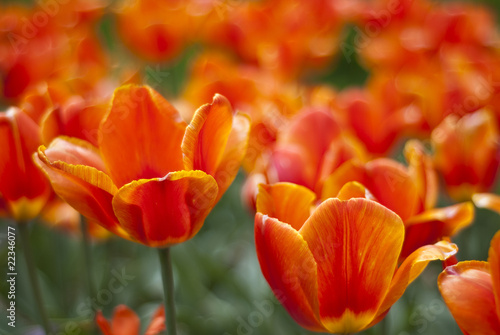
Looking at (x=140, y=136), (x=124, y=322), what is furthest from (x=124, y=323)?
(x=140, y=136)

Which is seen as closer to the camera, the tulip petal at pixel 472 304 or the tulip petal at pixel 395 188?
the tulip petal at pixel 472 304

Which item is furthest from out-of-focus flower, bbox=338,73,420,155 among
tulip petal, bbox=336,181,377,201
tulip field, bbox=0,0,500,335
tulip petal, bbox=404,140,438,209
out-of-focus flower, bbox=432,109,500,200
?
tulip petal, bbox=336,181,377,201

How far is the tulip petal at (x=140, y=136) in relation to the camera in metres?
0.65

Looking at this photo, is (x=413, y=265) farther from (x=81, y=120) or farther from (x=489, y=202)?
(x=81, y=120)

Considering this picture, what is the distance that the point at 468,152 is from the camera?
3.05ft

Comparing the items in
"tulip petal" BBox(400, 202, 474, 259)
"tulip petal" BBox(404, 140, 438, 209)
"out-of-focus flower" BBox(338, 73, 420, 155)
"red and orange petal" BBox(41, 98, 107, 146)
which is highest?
"red and orange petal" BBox(41, 98, 107, 146)

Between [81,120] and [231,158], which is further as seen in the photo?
[81,120]

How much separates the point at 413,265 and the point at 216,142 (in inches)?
9.1

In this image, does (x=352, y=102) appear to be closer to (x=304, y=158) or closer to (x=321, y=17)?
(x=304, y=158)

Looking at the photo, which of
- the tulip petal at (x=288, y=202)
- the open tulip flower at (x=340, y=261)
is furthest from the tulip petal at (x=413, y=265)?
the tulip petal at (x=288, y=202)

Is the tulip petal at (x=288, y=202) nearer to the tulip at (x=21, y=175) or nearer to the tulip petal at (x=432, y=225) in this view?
the tulip petal at (x=432, y=225)

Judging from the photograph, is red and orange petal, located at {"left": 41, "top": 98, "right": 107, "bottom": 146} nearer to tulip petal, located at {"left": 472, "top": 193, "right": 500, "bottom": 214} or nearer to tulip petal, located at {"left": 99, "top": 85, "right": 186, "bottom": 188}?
tulip petal, located at {"left": 99, "top": 85, "right": 186, "bottom": 188}

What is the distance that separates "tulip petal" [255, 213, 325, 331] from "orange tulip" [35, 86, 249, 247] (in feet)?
0.23

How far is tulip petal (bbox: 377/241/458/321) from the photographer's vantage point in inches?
21.8
